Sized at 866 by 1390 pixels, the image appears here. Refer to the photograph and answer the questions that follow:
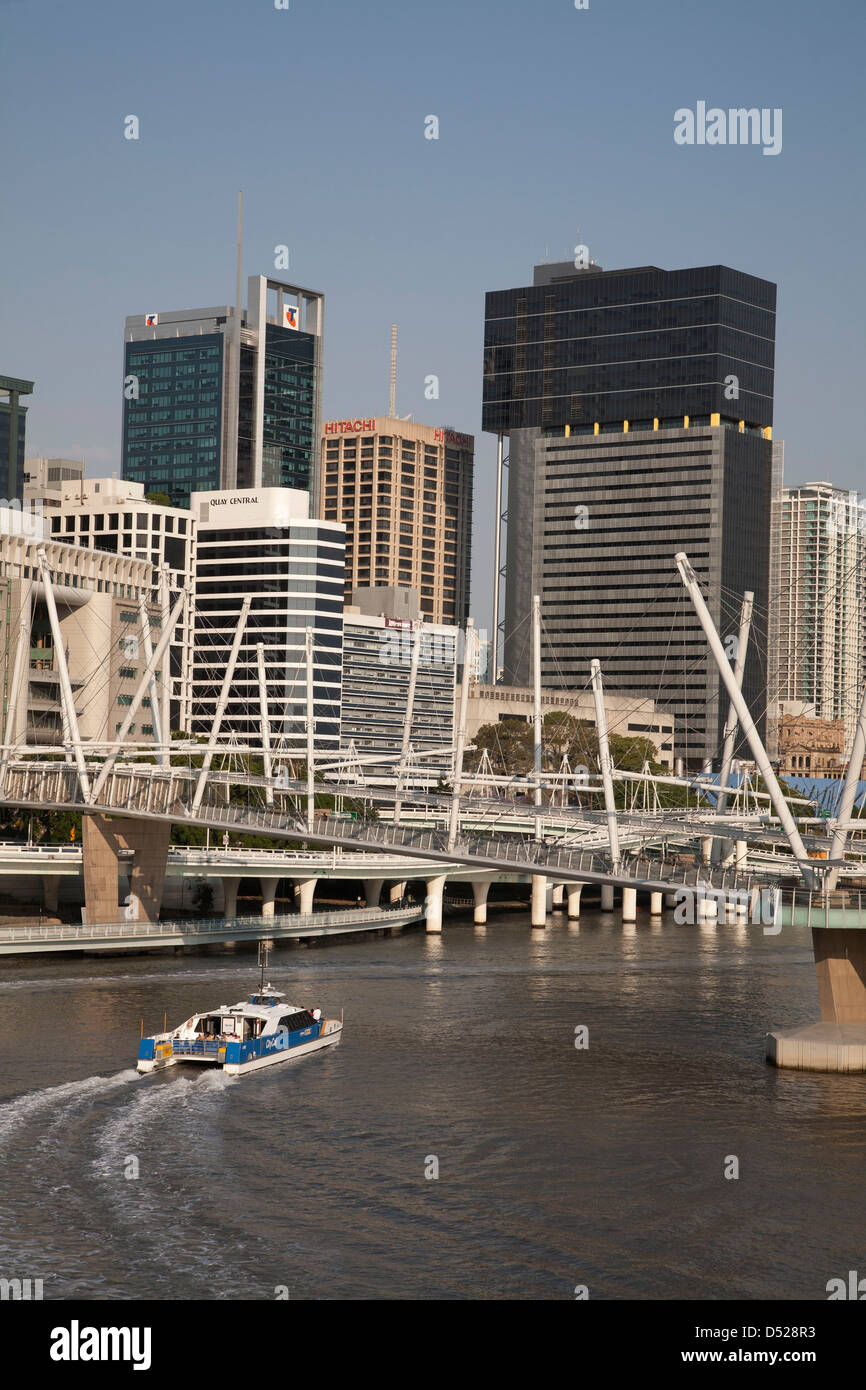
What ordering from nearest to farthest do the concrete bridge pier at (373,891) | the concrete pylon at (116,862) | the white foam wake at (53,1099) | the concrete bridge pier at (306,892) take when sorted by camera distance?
the white foam wake at (53,1099) < the concrete pylon at (116,862) < the concrete bridge pier at (306,892) < the concrete bridge pier at (373,891)

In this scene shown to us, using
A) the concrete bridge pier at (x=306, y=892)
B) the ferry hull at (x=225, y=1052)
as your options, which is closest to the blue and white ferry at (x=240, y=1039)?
the ferry hull at (x=225, y=1052)

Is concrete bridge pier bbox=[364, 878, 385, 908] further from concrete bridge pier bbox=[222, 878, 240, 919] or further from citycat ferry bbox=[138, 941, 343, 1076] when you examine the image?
citycat ferry bbox=[138, 941, 343, 1076]

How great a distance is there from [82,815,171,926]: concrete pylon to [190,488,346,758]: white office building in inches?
3832

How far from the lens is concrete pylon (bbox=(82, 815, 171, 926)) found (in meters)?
75.3

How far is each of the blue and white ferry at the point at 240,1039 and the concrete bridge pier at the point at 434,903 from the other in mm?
39790

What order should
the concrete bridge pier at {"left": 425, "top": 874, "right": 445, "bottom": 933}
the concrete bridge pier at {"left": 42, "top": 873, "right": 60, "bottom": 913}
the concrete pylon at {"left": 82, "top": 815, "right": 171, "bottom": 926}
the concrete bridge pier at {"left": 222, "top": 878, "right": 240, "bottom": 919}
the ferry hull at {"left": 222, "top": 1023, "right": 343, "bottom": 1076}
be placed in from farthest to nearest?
the concrete bridge pier at {"left": 425, "top": 874, "right": 445, "bottom": 933}
the concrete bridge pier at {"left": 222, "top": 878, "right": 240, "bottom": 919}
the concrete bridge pier at {"left": 42, "top": 873, "right": 60, "bottom": 913}
the concrete pylon at {"left": 82, "top": 815, "right": 171, "bottom": 926}
the ferry hull at {"left": 222, "top": 1023, "right": 343, "bottom": 1076}

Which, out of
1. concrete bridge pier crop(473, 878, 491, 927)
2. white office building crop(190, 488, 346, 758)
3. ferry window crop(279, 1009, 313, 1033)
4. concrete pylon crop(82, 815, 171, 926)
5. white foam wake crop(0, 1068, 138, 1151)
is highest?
white office building crop(190, 488, 346, 758)

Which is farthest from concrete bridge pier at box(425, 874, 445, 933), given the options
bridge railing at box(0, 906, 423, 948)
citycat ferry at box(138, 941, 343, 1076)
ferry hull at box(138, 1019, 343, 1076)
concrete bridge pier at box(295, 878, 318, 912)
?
ferry hull at box(138, 1019, 343, 1076)

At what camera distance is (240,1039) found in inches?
1917

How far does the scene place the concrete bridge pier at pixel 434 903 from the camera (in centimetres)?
9156

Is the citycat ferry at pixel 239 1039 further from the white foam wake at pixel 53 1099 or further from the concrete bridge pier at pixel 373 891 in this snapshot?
the concrete bridge pier at pixel 373 891

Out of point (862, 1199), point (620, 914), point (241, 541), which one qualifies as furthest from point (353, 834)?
point (241, 541)

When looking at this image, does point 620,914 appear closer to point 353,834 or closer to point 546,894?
point 546,894

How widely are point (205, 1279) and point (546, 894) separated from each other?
7169cm
